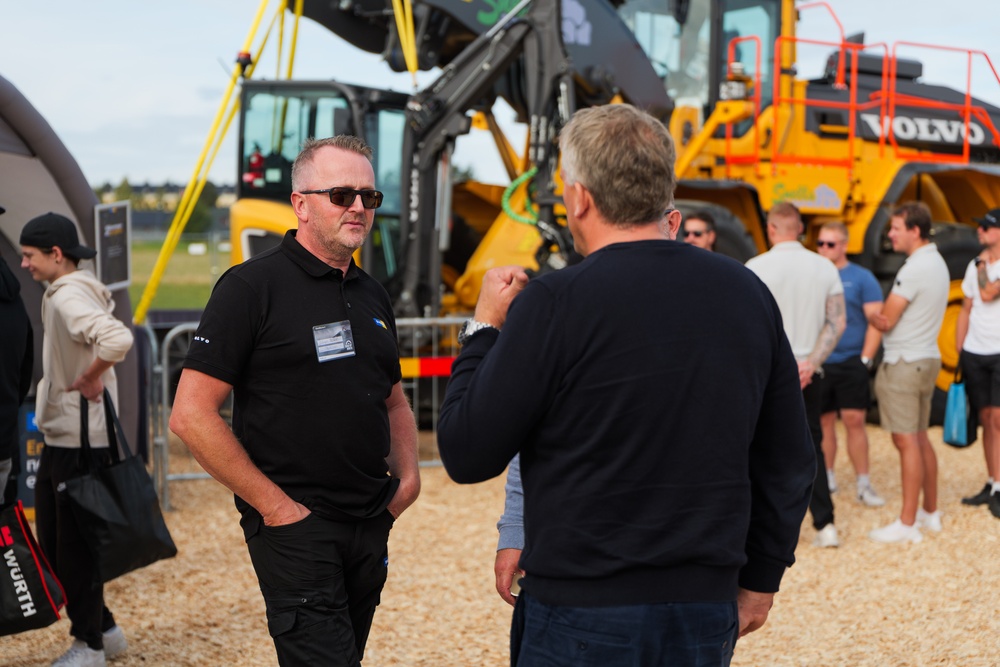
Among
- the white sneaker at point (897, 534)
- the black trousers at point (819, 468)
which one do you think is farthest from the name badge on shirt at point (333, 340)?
the white sneaker at point (897, 534)

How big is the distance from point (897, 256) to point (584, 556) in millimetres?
8737

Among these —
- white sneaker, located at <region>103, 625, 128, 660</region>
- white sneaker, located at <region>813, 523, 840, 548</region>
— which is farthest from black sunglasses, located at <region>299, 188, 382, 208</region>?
white sneaker, located at <region>813, 523, 840, 548</region>

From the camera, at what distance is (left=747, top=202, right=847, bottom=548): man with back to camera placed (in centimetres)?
623

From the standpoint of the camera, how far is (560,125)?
8812 mm

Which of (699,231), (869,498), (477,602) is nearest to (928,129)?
(869,498)

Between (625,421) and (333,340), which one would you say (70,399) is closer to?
(333,340)

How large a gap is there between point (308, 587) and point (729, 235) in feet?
21.5

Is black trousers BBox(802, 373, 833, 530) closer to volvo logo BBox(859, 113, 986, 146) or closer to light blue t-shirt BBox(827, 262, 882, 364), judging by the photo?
light blue t-shirt BBox(827, 262, 882, 364)

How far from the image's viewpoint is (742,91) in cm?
951

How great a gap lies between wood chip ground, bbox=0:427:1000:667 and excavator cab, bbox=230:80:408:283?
2638 mm

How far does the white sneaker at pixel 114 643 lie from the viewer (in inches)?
185

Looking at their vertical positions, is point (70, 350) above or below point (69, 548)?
above

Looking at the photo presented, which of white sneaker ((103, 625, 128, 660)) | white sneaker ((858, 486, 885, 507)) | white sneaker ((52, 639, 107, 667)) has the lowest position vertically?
white sneaker ((858, 486, 885, 507))

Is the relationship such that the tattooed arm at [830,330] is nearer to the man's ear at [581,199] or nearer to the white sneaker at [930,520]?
the white sneaker at [930,520]
